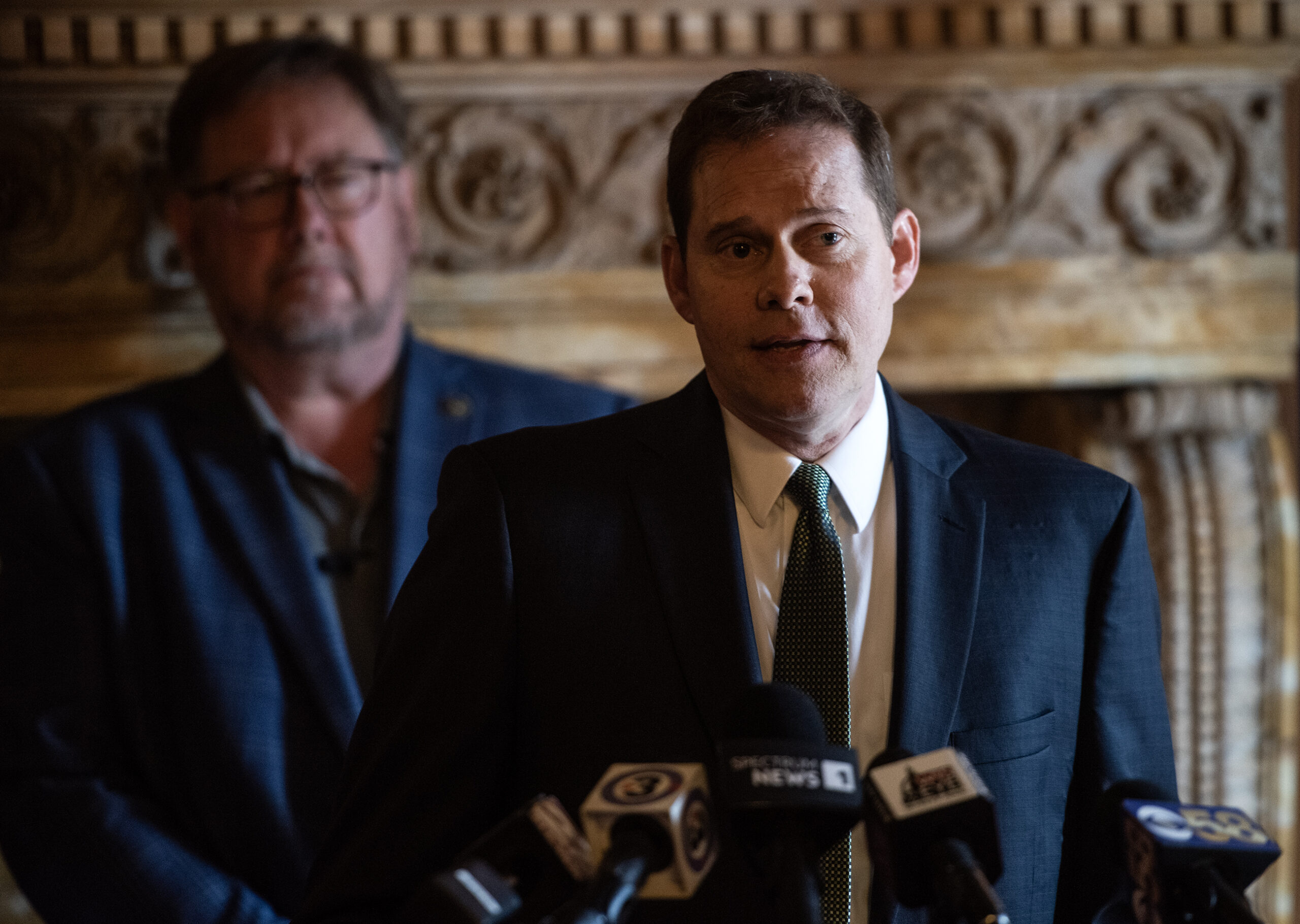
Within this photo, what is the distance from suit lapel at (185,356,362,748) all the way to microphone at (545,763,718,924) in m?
1.08

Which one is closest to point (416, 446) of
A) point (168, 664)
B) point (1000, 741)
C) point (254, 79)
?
point (168, 664)

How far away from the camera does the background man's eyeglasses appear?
205cm

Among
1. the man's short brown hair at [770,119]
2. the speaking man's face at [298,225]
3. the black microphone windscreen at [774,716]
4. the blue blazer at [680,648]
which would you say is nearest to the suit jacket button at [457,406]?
the speaking man's face at [298,225]

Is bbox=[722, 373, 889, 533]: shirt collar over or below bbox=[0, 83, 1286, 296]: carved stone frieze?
below

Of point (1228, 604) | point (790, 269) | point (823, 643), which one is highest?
point (790, 269)

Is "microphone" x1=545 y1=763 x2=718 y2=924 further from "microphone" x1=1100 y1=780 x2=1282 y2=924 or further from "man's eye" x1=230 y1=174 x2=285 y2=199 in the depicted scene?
"man's eye" x1=230 y1=174 x2=285 y2=199

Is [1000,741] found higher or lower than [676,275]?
lower

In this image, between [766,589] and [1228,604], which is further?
[1228,604]

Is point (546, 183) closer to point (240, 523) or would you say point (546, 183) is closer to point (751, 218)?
point (240, 523)

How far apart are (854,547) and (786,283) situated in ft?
0.96

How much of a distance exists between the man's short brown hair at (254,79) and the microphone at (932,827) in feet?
5.11

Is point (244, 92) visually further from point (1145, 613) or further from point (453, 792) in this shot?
point (1145, 613)

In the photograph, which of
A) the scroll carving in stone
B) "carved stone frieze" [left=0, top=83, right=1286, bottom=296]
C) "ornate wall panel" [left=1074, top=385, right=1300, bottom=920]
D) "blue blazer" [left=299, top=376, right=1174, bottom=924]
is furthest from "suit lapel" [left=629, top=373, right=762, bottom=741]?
the scroll carving in stone

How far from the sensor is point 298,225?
2047mm
